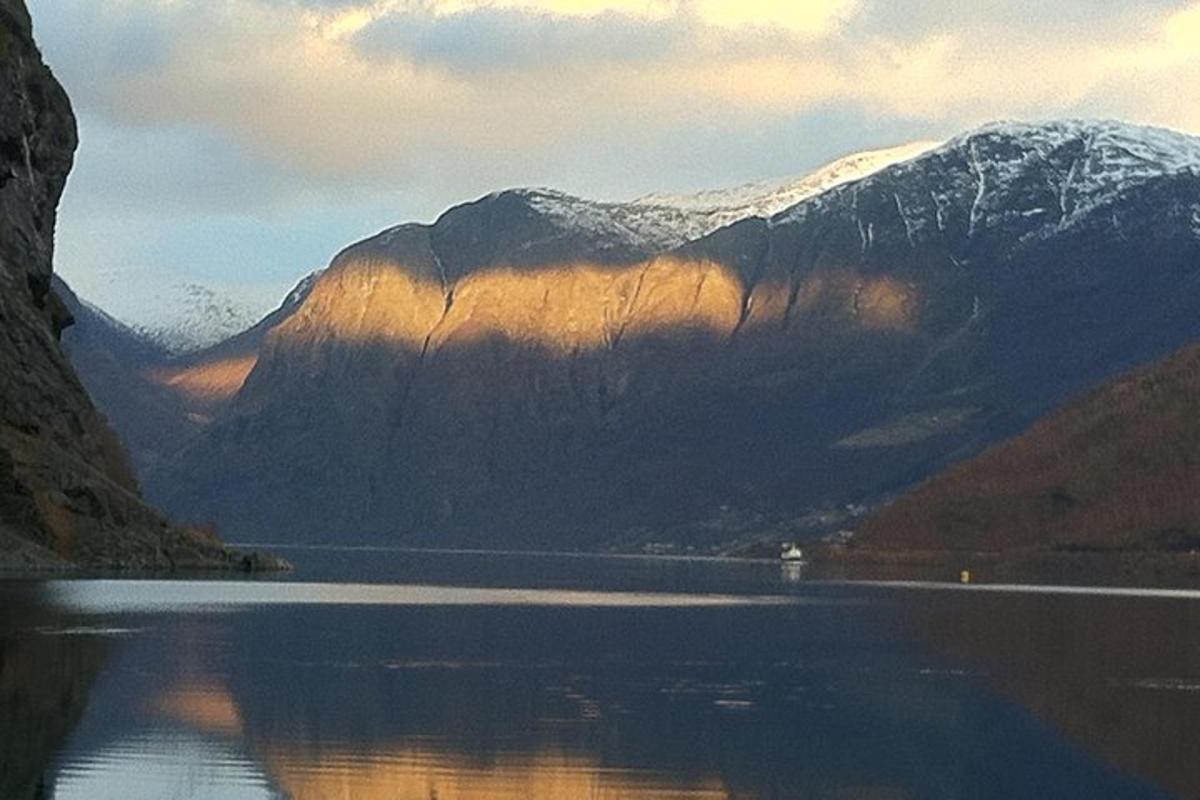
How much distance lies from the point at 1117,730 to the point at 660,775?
18.8m

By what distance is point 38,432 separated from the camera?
177 m

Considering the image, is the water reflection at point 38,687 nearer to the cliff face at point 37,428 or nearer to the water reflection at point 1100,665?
the water reflection at point 1100,665

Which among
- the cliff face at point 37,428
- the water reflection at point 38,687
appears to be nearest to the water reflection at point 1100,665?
the water reflection at point 38,687

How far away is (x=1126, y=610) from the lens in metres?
156

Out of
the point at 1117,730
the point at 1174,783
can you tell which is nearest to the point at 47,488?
the point at 1117,730

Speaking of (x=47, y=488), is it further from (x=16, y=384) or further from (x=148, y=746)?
(x=148, y=746)

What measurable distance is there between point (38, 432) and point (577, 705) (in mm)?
107584

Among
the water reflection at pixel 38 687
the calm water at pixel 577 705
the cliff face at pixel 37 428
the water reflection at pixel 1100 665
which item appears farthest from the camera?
the cliff face at pixel 37 428

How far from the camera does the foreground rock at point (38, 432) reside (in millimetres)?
166625

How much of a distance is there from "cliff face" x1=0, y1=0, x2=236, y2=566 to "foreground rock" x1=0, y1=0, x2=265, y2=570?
9 centimetres

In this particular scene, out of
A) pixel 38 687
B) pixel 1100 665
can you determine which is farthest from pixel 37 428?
pixel 38 687

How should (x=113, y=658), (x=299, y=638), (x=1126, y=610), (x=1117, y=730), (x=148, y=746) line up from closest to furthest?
(x=148, y=746) → (x=1117, y=730) → (x=113, y=658) → (x=299, y=638) → (x=1126, y=610)

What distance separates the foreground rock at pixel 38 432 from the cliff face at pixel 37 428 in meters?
0.09

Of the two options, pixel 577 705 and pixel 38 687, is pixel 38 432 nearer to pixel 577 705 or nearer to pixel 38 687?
pixel 38 687
